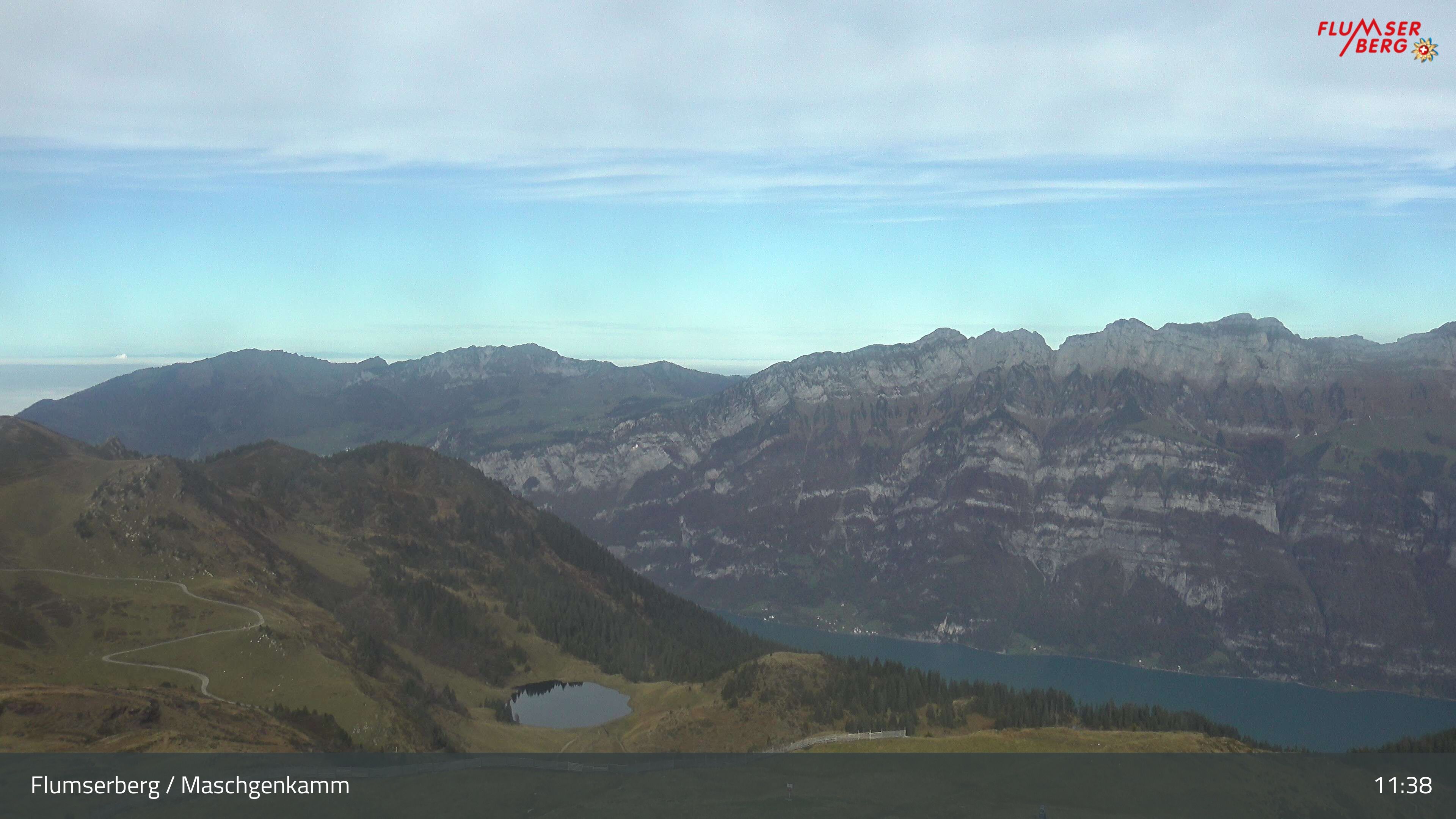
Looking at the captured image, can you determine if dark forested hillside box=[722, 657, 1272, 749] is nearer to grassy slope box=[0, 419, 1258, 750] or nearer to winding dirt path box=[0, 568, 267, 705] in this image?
grassy slope box=[0, 419, 1258, 750]

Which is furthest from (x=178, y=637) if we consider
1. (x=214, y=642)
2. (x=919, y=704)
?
(x=919, y=704)

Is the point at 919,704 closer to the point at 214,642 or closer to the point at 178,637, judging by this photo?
the point at 214,642

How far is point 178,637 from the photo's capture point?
5915 inches

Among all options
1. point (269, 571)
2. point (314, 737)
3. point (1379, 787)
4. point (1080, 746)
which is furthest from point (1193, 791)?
point (269, 571)

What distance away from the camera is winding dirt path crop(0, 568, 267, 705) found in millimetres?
137000

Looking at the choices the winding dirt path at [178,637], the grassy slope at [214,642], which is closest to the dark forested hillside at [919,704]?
the grassy slope at [214,642]

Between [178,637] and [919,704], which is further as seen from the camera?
[919,704]

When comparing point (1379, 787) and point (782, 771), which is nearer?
point (782, 771)

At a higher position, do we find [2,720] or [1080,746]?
[2,720]

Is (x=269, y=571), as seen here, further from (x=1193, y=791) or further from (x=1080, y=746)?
(x=1193, y=791)

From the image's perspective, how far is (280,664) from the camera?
144250mm

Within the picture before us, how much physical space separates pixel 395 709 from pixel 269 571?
68752 mm

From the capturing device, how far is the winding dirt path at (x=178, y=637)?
13700 centimetres

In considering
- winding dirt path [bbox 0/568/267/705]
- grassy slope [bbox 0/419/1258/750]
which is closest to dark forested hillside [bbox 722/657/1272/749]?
grassy slope [bbox 0/419/1258/750]
